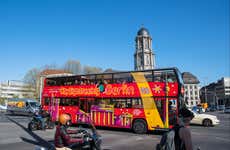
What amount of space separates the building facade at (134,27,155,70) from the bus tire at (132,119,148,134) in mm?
96903

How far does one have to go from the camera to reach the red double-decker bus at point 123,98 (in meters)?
14.3

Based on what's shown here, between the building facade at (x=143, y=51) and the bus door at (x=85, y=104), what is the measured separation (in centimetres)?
9493

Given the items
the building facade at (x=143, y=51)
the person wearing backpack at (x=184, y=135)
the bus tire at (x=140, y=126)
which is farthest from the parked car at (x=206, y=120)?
the building facade at (x=143, y=51)

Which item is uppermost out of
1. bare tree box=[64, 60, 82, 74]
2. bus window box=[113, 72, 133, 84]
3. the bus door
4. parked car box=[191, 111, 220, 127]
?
bare tree box=[64, 60, 82, 74]

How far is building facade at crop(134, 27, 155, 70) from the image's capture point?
11181 centimetres

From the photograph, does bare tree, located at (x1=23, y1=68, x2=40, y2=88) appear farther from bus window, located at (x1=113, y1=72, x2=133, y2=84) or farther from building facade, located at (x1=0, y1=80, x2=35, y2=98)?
bus window, located at (x1=113, y1=72, x2=133, y2=84)

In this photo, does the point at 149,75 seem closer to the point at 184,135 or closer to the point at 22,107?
the point at 184,135

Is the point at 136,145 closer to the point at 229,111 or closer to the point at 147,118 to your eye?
the point at 147,118

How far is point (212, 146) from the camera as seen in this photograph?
1046 centimetres

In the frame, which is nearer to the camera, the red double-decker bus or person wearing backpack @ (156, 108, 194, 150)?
person wearing backpack @ (156, 108, 194, 150)

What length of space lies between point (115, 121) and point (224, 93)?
4300 inches

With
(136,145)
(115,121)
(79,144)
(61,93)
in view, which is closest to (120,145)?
(136,145)

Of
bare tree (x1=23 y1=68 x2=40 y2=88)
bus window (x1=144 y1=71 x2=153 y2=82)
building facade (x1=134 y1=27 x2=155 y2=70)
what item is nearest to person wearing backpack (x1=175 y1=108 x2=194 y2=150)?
bus window (x1=144 y1=71 x2=153 y2=82)

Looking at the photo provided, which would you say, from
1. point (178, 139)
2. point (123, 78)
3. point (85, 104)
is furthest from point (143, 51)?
point (178, 139)
